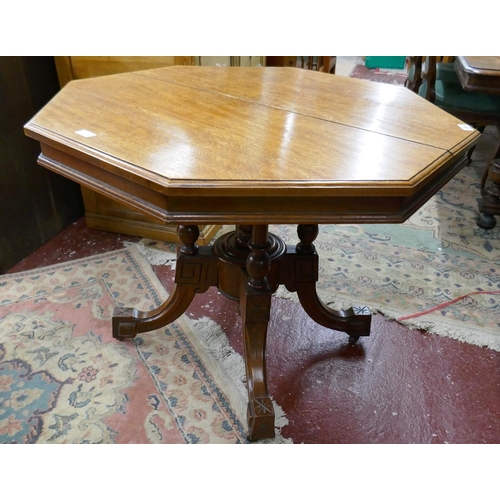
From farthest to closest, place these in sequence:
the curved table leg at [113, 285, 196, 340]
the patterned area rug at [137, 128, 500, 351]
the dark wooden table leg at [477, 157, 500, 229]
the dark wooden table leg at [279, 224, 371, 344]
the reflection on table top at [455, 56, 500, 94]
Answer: the dark wooden table leg at [477, 157, 500, 229] < the reflection on table top at [455, 56, 500, 94] < the patterned area rug at [137, 128, 500, 351] < the curved table leg at [113, 285, 196, 340] < the dark wooden table leg at [279, 224, 371, 344]

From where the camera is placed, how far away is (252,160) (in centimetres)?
96

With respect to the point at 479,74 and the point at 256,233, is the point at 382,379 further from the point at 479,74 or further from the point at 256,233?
the point at 479,74

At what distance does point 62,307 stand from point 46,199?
65 cm

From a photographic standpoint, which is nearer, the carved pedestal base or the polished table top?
the polished table top

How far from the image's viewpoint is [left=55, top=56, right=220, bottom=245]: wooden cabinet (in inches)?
74.7

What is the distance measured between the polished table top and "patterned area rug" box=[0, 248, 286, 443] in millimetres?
722

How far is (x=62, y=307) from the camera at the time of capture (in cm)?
181

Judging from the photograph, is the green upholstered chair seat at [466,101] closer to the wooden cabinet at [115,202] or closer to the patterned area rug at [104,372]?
the wooden cabinet at [115,202]

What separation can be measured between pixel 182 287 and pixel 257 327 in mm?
285

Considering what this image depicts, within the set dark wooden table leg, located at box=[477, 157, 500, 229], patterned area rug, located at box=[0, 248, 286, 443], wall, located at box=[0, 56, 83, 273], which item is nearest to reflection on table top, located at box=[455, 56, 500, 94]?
dark wooden table leg, located at box=[477, 157, 500, 229]

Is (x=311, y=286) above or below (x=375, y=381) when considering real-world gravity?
above

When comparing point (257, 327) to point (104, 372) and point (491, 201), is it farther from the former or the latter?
point (491, 201)

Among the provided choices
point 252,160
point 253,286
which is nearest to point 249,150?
point 252,160

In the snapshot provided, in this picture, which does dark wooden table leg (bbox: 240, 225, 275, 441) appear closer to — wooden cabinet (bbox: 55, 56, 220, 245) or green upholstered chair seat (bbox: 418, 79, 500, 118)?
wooden cabinet (bbox: 55, 56, 220, 245)
